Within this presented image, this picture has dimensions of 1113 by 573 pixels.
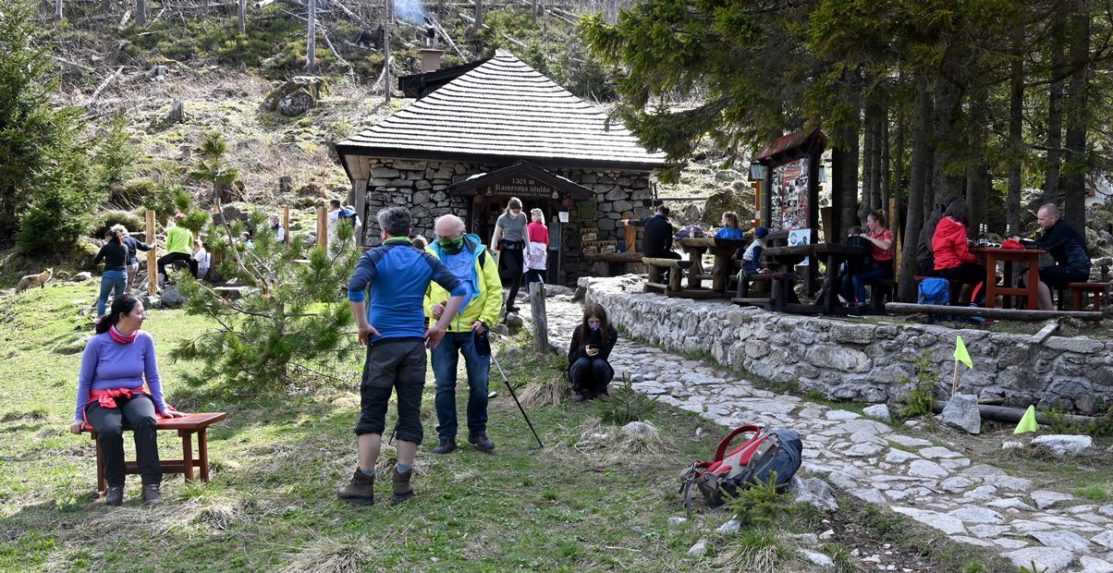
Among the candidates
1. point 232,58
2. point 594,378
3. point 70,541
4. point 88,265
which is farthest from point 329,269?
point 232,58

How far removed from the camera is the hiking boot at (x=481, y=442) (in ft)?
21.0

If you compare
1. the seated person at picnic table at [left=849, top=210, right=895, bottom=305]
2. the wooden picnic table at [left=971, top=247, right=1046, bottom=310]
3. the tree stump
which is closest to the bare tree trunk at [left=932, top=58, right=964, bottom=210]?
the seated person at picnic table at [left=849, top=210, right=895, bottom=305]

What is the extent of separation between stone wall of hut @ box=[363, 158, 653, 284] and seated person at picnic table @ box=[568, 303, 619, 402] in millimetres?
9941

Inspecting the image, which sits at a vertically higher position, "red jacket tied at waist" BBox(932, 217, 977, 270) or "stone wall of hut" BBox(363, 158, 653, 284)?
"stone wall of hut" BBox(363, 158, 653, 284)

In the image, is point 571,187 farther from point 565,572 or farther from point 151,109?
point 151,109

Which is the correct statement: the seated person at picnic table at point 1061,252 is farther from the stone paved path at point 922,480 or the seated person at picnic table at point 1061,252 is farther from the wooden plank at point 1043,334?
the stone paved path at point 922,480

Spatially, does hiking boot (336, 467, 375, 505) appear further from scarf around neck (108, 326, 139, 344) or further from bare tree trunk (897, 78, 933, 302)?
bare tree trunk (897, 78, 933, 302)

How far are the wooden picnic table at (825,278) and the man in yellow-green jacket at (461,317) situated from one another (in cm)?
418

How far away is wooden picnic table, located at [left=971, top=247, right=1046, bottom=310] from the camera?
814cm

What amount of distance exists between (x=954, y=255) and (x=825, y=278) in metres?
1.22

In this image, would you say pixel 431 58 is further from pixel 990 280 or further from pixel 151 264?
pixel 990 280

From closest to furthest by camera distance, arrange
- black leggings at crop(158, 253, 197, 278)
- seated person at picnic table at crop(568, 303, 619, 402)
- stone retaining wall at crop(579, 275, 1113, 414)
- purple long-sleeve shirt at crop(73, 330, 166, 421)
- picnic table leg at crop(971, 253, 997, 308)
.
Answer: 1. purple long-sleeve shirt at crop(73, 330, 166, 421)
2. stone retaining wall at crop(579, 275, 1113, 414)
3. seated person at picnic table at crop(568, 303, 619, 402)
4. picnic table leg at crop(971, 253, 997, 308)
5. black leggings at crop(158, 253, 197, 278)

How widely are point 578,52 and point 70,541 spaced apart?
4071 centimetres

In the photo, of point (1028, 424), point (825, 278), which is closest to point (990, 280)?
point (825, 278)
